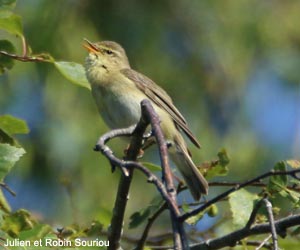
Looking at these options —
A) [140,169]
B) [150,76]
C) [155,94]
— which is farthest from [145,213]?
[150,76]

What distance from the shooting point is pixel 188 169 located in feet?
12.3

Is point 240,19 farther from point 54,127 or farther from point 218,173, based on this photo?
point 218,173

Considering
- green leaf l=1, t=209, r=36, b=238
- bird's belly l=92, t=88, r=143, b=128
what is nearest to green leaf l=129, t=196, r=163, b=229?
green leaf l=1, t=209, r=36, b=238

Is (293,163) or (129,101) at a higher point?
(293,163)

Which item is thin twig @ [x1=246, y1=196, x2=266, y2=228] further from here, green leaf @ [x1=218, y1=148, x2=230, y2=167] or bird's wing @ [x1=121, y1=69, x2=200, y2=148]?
bird's wing @ [x1=121, y1=69, x2=200, y2=148]

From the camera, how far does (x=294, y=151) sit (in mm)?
6137

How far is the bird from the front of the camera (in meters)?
3.97

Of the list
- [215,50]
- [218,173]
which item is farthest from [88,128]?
[218,173]

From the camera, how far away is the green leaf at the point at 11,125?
8.96 ft

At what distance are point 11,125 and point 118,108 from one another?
4.24 feet

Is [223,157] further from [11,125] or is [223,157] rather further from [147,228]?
[11,125]

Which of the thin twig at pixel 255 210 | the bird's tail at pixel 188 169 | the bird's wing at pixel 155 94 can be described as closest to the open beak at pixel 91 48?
the bird's wing at pixel 155 94

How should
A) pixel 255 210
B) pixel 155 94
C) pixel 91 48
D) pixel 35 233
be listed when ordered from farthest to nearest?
pixel 91 48
pixel 155 94
pixel 35 233
pixel 255 210

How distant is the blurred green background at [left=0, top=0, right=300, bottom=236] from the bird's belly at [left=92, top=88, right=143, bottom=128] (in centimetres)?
157
